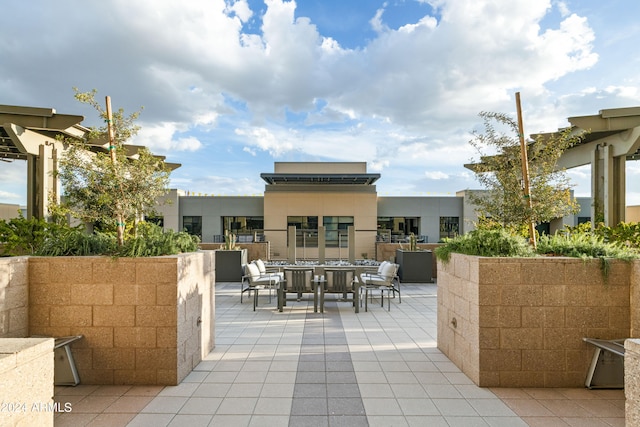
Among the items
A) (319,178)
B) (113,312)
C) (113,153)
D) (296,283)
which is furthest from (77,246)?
(319,178)

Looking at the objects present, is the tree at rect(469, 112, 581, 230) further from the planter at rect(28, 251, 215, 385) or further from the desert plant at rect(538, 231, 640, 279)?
the planter at rect(28, 251, 215, 385)

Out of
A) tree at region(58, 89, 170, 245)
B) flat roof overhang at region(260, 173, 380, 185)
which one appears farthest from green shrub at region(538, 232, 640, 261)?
flat roof overhang at region(260, 173, 380, 185)

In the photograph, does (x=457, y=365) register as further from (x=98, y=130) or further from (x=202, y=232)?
(x=202, y=232)

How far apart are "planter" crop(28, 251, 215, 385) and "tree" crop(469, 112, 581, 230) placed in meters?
4.90

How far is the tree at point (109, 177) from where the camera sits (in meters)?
4.38

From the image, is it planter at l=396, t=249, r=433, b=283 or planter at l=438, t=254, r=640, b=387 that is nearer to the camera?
planter at l=438, t=254, r=640, b=387

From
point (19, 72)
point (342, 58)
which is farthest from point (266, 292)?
point (19, 72)

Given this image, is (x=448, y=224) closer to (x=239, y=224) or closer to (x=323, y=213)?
(x=323, y=213)

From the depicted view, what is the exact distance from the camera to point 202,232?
73.9 feet

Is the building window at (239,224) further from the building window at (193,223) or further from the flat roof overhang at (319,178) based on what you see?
the flat roof overhang at (319,178)

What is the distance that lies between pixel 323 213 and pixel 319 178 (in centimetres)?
229

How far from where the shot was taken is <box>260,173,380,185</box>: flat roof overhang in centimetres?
1933

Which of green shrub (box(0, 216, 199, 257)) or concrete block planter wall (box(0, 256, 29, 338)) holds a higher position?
green shrub (box(0, 216, 199, 257))

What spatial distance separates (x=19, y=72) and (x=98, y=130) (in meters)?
8.79
